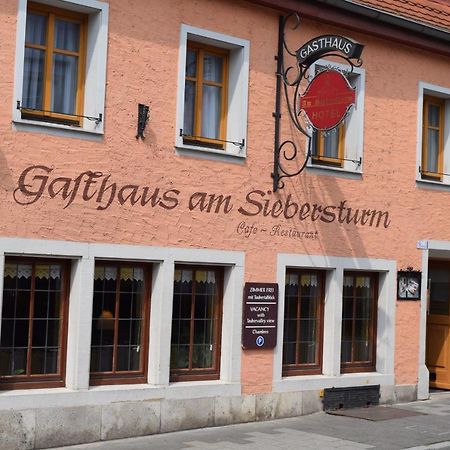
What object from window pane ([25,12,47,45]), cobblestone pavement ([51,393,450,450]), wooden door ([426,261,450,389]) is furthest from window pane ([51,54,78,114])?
wooden door ([426,261,450,389])

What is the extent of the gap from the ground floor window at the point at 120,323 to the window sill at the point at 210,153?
5.32 ft

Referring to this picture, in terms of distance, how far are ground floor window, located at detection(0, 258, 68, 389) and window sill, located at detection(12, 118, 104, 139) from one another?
1.55 metres

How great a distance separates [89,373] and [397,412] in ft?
17.1

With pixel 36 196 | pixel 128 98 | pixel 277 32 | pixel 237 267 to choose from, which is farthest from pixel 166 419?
pixel 277 32

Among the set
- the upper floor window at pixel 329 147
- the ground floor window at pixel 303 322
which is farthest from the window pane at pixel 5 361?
the upper floor window at pixel 329 147

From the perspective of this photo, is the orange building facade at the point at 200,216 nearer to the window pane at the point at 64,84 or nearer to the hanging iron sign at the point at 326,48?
the window pane at the point at 64,84

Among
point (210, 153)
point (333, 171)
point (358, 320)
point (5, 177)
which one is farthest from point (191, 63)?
point (358, 320)

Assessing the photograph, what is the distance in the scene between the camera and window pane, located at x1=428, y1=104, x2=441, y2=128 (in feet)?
53.3

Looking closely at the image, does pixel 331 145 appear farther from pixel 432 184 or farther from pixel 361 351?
pixel 361 351

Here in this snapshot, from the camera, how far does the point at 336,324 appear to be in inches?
563

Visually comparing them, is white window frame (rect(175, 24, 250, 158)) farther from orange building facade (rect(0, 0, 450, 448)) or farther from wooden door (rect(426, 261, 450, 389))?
wooden door (rect(426, 261, 450, 389))

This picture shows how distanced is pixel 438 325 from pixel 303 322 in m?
4.16

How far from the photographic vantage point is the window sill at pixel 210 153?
1238 cm

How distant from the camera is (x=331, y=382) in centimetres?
1422
